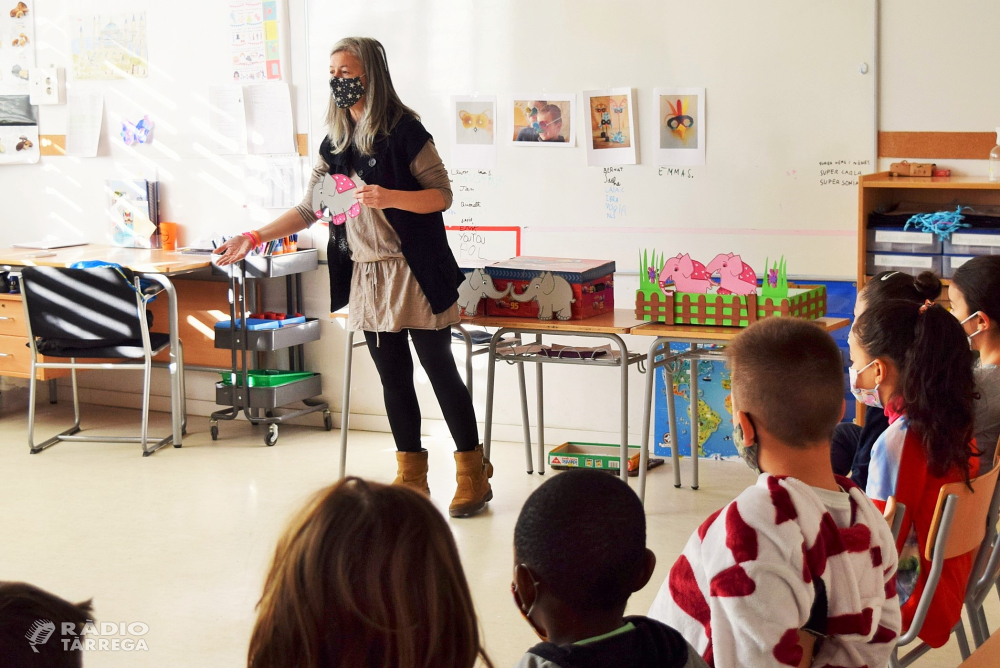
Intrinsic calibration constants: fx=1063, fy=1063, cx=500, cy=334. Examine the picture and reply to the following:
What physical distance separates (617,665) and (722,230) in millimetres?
3282

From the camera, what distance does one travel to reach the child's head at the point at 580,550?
42.3 inches

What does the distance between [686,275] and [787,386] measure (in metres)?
2.02

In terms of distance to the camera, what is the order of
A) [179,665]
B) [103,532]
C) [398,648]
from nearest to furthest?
[398,648] → [179,665] → [103,532]

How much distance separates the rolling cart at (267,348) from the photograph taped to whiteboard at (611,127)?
55.6 inches

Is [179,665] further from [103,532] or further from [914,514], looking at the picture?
[914,514]

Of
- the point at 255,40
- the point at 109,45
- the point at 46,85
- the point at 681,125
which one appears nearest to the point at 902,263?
the point at 681,125

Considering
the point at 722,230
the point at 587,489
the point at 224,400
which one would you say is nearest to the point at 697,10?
the point at 722,230

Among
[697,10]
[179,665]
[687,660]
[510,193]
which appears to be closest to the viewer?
[687,660]

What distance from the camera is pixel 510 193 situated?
4.48 metres

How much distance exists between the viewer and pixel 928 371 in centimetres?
179

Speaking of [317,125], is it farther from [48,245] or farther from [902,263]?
[902,263]

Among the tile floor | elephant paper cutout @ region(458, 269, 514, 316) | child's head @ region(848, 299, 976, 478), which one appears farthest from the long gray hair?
child's head @ region(848, 299, 976, 478)

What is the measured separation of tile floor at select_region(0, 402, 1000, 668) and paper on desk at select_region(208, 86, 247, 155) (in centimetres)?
133

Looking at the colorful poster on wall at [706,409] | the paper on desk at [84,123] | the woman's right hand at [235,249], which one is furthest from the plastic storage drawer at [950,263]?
the paper on desk at [84,123]
